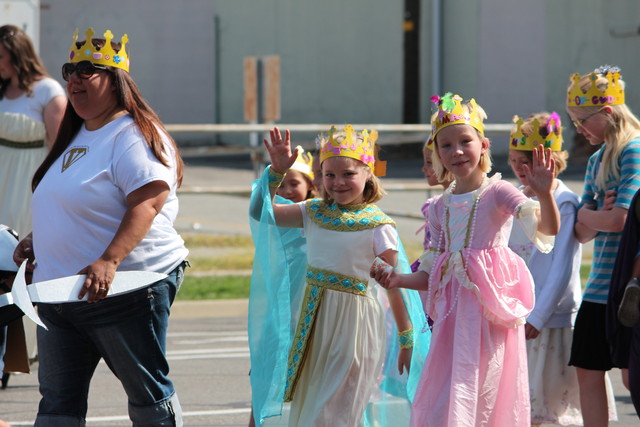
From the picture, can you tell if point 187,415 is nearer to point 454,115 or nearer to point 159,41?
point 454,115

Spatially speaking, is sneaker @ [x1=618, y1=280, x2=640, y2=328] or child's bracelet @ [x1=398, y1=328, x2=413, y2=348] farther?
child's bracelet @ [x1=398, y1=328, x2=413, y2=348]

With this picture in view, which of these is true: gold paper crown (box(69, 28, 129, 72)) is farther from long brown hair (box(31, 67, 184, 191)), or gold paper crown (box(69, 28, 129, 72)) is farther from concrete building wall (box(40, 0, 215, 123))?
concrete building wall (box(40, 0, 215, 123))

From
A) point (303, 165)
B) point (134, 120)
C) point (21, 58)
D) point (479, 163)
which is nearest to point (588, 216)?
point (479, 163)

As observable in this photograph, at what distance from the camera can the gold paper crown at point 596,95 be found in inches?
215

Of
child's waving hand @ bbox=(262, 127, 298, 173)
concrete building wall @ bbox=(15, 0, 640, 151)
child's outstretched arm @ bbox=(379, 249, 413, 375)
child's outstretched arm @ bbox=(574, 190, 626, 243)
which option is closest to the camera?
child's waving hand @ bbox=(262, 127, 298, 173)

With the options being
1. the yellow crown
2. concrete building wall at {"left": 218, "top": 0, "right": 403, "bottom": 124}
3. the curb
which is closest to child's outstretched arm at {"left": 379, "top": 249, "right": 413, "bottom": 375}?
the yellow crown

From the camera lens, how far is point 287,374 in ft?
17.5

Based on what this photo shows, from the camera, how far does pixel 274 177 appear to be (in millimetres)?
5344

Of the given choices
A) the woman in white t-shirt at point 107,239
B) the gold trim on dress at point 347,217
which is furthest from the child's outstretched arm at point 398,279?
the woman in white t-shirt at point 107,239

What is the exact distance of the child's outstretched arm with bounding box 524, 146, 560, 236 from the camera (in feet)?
14.8

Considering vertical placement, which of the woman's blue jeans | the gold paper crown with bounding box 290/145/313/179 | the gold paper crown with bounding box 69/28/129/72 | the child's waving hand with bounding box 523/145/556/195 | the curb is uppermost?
the gold paper crown with bounding box 69/28/129/72

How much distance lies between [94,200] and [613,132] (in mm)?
2566

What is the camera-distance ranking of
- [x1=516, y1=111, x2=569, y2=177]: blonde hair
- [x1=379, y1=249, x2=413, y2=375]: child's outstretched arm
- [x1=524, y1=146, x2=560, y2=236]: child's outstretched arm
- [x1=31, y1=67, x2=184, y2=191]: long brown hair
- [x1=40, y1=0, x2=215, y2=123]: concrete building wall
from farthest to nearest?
[x1=40, y1=0, x2=215, y2=123]: concrete building wall < [x1=516, y1=111, x2=569, y2=177]: blonde hair < [x1=379, y1=249, x2=413, y2=375]: child's outstretched arm < [x1=524, y1=146, x2=560, y2=236]: child's outstretched arm < [x1=31, y1=67, x2=184, y2=191]: long brown hair

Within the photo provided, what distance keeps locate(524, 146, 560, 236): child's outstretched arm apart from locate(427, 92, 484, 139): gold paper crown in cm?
41
